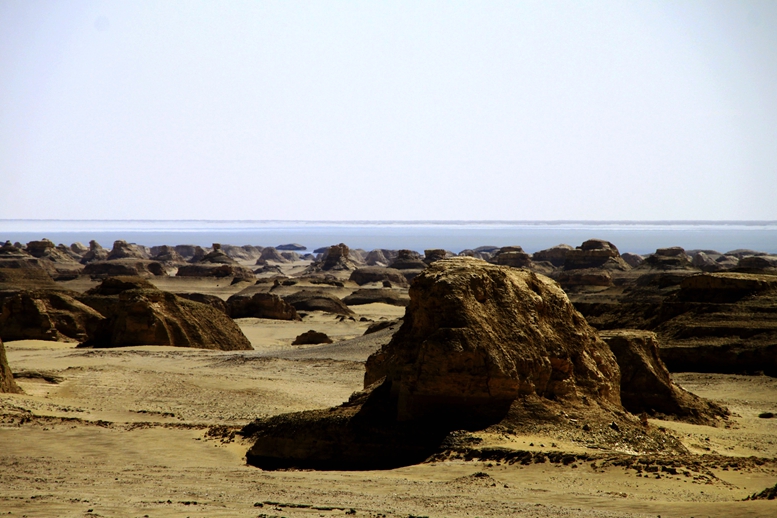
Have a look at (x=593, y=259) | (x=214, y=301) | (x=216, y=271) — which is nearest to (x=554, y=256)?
(x=593, y=259)

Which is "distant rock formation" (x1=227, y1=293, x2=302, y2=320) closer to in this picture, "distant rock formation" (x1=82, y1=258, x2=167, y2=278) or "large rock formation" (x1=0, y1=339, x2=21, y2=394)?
"large rock formation" (x1=0, y1=339, x2=21, y2=394)


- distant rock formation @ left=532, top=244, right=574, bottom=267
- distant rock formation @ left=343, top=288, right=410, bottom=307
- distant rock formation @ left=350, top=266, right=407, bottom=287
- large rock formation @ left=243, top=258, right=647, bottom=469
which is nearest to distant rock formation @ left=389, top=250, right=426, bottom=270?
distant rock formation @ left=350, top=266, right=407, bottom=287

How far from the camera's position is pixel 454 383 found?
11.2 meters

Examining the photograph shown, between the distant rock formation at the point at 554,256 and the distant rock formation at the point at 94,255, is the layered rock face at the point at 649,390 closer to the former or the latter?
the distant rock formation at the point at 554,256

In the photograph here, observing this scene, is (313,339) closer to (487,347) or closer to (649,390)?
(649,390)

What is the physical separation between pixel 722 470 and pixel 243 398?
35.4 feet

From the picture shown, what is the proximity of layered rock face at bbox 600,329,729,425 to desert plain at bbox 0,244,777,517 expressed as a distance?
0.28m

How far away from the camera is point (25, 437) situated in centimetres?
1270

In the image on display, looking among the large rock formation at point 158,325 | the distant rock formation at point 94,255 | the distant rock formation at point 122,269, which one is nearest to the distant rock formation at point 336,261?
the distant rock formation at point 122,269

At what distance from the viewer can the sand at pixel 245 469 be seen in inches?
332

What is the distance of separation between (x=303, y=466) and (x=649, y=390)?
7.97 metres

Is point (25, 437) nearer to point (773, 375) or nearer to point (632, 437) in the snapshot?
point (632, 437)

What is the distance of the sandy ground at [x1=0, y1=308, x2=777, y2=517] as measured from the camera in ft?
27.7

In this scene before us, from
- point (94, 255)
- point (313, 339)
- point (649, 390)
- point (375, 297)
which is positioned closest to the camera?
point (649, 390)
